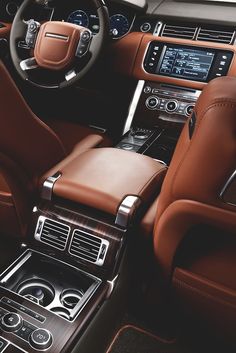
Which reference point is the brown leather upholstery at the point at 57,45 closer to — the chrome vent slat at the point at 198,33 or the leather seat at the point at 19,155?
the chrome vent slat at the point at 198,33

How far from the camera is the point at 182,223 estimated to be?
94 cm

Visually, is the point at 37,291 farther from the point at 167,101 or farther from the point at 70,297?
the point at 167,101

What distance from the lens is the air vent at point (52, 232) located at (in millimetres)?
1174

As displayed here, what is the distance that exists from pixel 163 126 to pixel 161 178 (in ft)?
2.76

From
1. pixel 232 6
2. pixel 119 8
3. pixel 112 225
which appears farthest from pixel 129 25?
pixel 112 225

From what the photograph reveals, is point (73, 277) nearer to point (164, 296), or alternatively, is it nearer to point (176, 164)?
point (164, 296)

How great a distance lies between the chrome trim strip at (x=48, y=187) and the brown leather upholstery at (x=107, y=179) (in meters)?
0.01

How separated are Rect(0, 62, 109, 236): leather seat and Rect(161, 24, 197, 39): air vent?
1067mm

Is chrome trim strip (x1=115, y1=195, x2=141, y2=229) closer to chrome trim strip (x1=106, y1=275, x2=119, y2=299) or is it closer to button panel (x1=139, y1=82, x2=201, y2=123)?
chrome trim strip (x1=106, y1=275, x2=119, y2=299)

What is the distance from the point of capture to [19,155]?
3.67ft

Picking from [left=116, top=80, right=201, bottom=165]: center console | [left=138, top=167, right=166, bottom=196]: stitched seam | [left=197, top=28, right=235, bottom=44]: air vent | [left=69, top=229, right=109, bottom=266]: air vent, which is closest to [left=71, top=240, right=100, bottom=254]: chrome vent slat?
[left=69, top=229, right=109, bottom=266]: air vent

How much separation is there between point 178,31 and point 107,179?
3.97 ft

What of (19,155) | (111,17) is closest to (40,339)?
(19,155)

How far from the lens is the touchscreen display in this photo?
1910 mm
